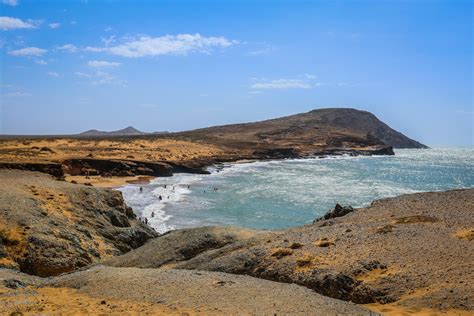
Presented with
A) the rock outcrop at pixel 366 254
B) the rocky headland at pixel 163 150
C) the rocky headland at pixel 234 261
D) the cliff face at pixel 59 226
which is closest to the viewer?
the rocky headland at pixel 234 261

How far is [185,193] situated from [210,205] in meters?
7.28

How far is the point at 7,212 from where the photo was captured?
21453 millimetres

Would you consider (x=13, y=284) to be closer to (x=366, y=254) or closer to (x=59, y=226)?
(x=59, y=226)

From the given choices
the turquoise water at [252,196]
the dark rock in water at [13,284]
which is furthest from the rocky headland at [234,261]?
the turquoise water at [252,196]

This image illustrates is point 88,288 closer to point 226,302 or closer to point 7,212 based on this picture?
point 226,302

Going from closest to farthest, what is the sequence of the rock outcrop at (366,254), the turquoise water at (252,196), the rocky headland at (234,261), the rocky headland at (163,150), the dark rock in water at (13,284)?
the rocky headland at (234,261), the rock outcrop at (366,254), the dark rock in water at (13,284), the turquoise water at (252,196), the rocky headland at (163,150)

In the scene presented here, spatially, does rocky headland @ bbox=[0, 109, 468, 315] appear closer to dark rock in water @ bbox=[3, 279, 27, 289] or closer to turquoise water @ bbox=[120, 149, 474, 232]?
dark rock in water @ bbox=[3, 279, 27, 289]

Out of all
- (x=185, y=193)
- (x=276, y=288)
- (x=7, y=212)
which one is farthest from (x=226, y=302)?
(x=185, y=193)

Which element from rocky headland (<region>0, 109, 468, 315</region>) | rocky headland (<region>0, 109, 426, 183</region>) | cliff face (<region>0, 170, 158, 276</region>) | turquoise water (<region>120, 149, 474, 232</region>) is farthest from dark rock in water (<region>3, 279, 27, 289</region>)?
rocky headland (<region>0, 109, 426, 183</region>)

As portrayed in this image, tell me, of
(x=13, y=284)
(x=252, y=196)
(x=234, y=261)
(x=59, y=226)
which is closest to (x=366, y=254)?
(x=234, y=261)

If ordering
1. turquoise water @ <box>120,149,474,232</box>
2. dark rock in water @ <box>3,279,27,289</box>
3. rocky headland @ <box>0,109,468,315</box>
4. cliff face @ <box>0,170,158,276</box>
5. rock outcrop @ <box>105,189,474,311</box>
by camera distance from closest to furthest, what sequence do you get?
rocky headland @ <box>0,109,468,315</box> < rock outcrop @ <box>105,189,474,311</box> < dark rock in water @ <box>3,279,27,289</box> < cliff face @ <box>0,170,158,276</box> < turquoise water @ <box>120,149,474,232</box>

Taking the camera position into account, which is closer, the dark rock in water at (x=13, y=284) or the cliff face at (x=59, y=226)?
the dark rock in water at (x=13, y=284)

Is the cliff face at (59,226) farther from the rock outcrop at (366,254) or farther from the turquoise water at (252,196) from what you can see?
the turquoise water at (252,196)

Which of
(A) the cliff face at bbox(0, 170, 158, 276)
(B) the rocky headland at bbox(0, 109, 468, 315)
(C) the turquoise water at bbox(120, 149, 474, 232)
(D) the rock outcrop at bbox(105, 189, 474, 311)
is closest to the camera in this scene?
(B) the rocky headland at bbox(0, 109, 468, 315)
